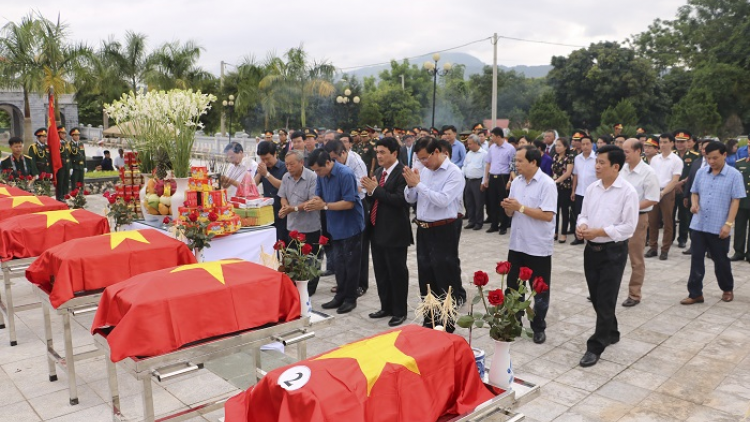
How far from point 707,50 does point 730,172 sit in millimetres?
39488

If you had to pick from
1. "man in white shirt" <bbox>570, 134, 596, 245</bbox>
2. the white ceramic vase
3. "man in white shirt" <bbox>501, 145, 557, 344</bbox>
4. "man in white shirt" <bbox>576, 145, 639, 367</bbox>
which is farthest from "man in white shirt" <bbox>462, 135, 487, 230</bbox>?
the white ceramic vase

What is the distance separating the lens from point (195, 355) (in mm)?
2770

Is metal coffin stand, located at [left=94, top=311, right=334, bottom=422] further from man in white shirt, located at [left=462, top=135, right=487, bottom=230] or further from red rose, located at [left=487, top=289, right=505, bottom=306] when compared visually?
man in white shirt, located at [left=462, top=135, right=487, bottom=230]

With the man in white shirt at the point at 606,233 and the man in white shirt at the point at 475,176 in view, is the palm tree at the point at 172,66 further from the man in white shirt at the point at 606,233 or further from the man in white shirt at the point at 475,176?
the man in white shirt at the point at 606,233

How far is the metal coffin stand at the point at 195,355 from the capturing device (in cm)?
267

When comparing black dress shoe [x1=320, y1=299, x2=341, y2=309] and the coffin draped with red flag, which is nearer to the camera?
the coffin draped with red flag

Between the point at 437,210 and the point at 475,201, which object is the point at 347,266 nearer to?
the point at 437,210

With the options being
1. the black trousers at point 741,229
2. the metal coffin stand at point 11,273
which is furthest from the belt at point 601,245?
the metal coffin stand at point 11,273

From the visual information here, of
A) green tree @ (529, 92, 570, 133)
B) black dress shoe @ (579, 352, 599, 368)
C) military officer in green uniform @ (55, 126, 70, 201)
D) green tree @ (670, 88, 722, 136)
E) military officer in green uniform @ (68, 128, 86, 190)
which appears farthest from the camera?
green tree @ (529, 92, 570, 133)

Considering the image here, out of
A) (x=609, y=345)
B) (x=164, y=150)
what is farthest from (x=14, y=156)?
(x=609, y=345)

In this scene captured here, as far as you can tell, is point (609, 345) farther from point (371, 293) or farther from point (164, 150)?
point (164, 150)

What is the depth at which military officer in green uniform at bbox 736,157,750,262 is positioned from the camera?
712cm

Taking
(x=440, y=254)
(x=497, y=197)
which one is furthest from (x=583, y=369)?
(x=497, y=197)

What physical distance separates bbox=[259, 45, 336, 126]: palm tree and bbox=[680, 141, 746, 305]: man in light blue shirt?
23.9m
